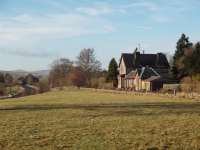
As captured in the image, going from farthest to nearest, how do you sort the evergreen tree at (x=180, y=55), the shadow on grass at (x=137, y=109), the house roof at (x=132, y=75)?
the house roof at (x=132, y=75)
the evergreen tree at (x=180, y=55)
the shadow on grass at (x=137, y=109)

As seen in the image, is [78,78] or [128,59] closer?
[128,59]

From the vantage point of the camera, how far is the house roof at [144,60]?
92125 millimetres

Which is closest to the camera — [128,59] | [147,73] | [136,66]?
[147,73]

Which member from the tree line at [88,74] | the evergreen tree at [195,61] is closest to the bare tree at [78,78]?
the tree line at [88,74]

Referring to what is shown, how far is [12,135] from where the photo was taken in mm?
14500

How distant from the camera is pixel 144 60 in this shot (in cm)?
9250

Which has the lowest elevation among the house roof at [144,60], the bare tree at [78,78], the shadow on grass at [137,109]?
the shadow on grass at [137,109]

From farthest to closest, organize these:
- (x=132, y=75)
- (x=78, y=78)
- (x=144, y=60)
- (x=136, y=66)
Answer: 1. (x=78, y=78)
2. (x=136, y=66)
3. (x=144, y=60)
4. (x=132, y=75)

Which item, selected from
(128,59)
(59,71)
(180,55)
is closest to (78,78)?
(128,59)

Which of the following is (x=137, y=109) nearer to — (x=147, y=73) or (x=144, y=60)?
(x=147, y=73)

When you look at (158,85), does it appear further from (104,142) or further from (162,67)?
(104,142)

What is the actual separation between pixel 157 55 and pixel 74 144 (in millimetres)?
83478

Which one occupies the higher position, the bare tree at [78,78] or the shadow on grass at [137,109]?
the bare tree at [78,78]

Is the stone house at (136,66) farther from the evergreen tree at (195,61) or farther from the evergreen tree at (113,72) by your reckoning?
the evergreen tree at (195,61)
